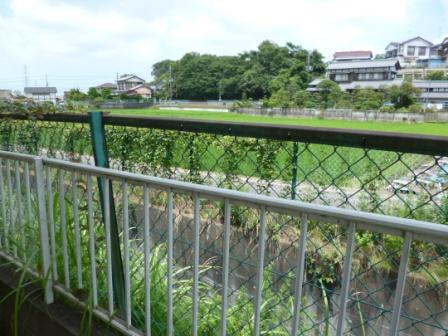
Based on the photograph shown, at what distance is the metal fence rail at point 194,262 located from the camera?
40.7 inches

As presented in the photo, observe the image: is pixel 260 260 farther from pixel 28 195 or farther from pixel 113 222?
pixel 28 195

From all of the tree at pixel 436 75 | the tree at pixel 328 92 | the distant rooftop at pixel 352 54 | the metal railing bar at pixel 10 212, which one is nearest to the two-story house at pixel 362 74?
the tree at pixel 328 92

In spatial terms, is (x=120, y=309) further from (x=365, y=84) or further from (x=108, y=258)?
(x=365, y=84)

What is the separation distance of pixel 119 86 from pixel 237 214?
71.1 m

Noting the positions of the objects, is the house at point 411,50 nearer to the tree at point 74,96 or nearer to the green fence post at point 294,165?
the tree at point 74,96

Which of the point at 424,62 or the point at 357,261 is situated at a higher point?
the point at 424,62

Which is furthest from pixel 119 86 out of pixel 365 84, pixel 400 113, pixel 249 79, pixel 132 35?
pixel 400 113

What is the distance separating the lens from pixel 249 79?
6066cm

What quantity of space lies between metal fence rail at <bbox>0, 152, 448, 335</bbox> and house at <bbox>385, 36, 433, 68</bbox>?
8006 cm

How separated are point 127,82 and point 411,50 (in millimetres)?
60510

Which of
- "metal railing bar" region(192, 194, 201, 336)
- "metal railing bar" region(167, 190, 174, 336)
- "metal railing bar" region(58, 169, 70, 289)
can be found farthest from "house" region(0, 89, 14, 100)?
"metal railing bar" region(192, 194, 201, 336)

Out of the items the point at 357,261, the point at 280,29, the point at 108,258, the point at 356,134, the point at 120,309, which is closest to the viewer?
the point at 356,134

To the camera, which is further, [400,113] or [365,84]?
[365,84]

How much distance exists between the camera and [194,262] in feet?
3.62
